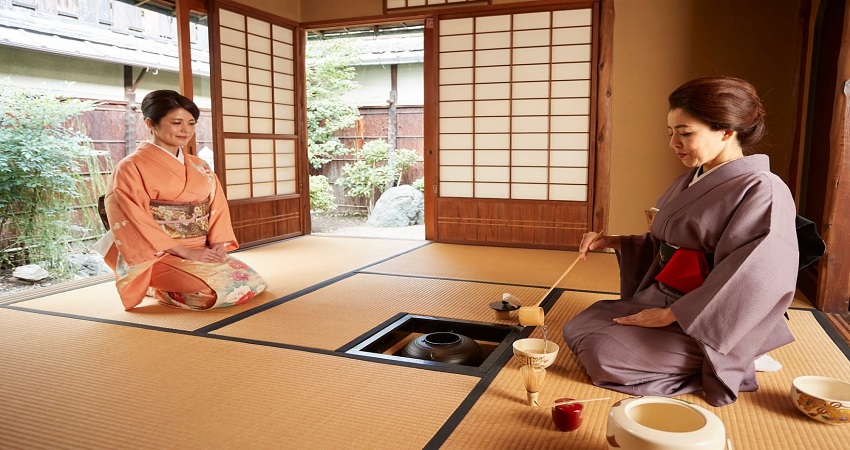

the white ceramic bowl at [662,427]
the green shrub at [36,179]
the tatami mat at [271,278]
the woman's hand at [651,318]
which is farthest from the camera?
the green shrub at [36,179]

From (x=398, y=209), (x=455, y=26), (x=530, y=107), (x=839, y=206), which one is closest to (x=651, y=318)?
(x=839, y=206)

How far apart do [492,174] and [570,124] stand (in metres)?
0.83

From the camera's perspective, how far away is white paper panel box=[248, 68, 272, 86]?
540 cm

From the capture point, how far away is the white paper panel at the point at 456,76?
5.48 metres

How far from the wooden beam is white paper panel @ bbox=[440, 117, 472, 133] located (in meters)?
3.01

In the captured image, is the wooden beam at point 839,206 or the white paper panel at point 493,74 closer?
the wooden beam at point 839,206

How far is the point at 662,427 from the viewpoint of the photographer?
4.74ft

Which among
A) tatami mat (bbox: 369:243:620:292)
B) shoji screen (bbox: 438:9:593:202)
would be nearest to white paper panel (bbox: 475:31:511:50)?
shoji screen (bbox: 438:9:593:202)

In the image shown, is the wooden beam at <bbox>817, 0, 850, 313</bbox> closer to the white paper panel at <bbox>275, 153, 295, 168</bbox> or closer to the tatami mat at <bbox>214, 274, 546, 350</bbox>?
the tatami mat at <bbox>214, 274, 546, 350</bbox>

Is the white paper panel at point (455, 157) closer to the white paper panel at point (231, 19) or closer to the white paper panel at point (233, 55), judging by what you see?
the white paper panel at point (233, 55)

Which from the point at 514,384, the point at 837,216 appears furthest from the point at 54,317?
the point at 837,216

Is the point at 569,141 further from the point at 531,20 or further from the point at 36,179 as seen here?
the point at 36,179

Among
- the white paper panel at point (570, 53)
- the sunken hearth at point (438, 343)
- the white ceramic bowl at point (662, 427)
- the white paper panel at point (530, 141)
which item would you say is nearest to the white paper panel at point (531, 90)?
the white paper panel at point (570, 53)

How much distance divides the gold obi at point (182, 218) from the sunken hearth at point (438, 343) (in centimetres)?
127
